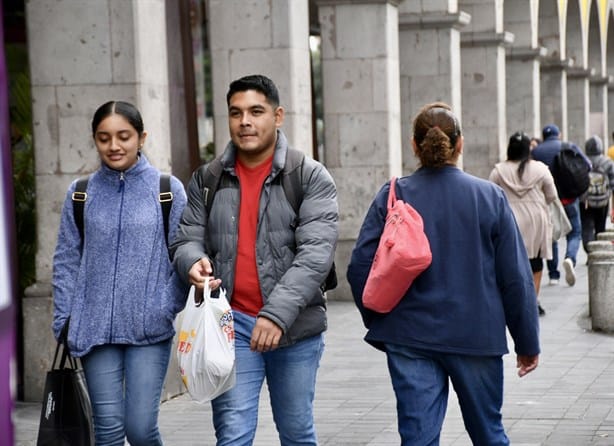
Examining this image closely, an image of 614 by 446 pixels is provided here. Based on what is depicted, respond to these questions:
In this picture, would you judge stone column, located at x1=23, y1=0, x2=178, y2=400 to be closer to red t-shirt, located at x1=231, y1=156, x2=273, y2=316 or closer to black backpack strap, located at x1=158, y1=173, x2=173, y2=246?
black backpack strap, located at x1=158, y1=173, x2=173, y2=246

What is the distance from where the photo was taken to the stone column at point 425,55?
56.3 ft

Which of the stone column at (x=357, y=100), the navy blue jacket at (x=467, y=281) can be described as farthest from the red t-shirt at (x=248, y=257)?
the stone column at (x=357, y=100)

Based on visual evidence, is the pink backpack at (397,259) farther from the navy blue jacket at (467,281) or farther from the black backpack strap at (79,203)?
the black backpack strap at (79,203)

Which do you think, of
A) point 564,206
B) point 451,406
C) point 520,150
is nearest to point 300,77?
point 520,150

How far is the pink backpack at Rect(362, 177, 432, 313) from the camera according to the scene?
15.0 feet

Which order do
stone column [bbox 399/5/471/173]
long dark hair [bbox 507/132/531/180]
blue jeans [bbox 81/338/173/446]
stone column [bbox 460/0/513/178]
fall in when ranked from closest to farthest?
blue jeans [bbox 81/338/173/446]
long dark hair [bbox 507/132/531/180]
stone column [bbox 399/5/471/173]
stone column [bbox 460/0/513/178]

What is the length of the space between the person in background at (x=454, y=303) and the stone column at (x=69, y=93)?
3973mm

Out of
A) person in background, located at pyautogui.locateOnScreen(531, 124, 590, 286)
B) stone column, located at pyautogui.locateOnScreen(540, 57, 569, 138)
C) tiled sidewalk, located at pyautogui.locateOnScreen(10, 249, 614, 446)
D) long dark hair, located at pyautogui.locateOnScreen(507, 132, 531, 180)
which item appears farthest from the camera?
stone column, located at pyautogui.locateOnScreen(540, 57, 569, 138)

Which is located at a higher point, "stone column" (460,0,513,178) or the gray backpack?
"stone column" (460,0,513,178)

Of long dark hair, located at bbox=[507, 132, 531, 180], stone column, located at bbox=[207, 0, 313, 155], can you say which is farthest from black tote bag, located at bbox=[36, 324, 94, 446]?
long dark hair, located at bbox=[507, 132, 531, 180]

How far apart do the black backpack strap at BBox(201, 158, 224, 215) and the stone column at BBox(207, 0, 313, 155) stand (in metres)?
6.92

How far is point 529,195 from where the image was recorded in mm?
12008

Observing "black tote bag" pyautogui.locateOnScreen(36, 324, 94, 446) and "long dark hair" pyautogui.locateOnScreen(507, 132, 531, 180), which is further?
"long dark hair" pyautogui.locateOnScreen(507, 132, 531, 180)

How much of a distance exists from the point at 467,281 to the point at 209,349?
919 mm
